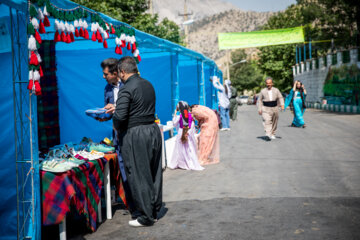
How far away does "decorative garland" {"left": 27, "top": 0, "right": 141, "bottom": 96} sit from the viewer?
4039 mm

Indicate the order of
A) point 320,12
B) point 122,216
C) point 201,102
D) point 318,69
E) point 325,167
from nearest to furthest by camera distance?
point 122,216 < point 325,167 < point 201,102 < point 318,69 < point 320,12

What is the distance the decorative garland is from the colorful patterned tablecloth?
3.10 ft

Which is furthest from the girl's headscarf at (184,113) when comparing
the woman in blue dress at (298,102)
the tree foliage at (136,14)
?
the tree foliage at (136,14)

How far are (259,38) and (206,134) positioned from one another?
21241mm

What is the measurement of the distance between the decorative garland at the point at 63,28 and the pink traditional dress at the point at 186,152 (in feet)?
6.34

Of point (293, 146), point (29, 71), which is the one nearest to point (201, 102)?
point (293, 146)

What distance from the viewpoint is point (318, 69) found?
122ft

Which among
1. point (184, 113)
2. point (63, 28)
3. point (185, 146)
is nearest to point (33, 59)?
point (63, 28)

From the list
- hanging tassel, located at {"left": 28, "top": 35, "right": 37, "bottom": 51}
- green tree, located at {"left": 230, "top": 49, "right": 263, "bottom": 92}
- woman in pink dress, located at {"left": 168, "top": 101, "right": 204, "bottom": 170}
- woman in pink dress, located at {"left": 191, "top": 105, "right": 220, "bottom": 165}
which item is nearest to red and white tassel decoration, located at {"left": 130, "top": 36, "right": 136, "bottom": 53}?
woman in pink dress, located at {"left": 168, "top": 101, "right": 204, "bottom": 170}

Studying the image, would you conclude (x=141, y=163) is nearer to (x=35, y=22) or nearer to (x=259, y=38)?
(x=35, y=22)

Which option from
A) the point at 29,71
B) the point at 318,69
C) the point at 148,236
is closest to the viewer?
the point at 29,71

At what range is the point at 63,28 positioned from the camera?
206 inches

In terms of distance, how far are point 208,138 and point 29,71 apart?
558 cm

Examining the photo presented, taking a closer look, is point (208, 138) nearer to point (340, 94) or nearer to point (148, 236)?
point (148, 236)
